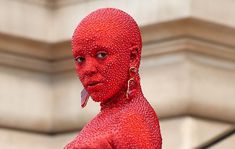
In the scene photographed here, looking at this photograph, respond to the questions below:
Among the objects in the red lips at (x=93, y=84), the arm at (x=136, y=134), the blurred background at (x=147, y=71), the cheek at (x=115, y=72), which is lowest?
the blurred background at (x=147, y=71)

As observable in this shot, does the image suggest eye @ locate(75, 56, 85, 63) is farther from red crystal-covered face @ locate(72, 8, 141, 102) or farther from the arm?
the arm

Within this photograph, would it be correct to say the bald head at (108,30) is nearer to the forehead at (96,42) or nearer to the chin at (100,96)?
the forehead at (96,42)

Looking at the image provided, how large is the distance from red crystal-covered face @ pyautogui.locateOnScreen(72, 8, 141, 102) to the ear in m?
0.02

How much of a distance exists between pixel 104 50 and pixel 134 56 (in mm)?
169

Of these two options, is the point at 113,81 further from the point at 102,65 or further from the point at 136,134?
the point at 136,134

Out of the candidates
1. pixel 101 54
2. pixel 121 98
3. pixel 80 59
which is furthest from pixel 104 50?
pixel 121 98

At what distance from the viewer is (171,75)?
1298 cm

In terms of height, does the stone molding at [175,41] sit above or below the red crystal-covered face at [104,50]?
below

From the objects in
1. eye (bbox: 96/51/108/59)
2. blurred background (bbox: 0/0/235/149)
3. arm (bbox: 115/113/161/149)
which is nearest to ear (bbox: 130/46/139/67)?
eye (bbox: 96/51/108/59)

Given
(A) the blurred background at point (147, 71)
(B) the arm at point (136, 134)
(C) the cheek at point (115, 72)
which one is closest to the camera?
(B) the arm at point (136, 134)

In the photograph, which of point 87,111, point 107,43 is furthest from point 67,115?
point 107,43

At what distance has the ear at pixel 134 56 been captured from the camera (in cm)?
565

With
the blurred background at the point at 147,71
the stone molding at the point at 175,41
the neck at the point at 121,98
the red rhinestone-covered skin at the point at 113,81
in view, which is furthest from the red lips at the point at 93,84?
the stone molding at the point at 175,41

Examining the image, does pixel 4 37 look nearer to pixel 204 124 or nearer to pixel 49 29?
pixel 49 29
